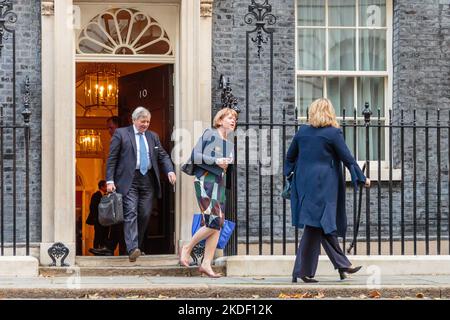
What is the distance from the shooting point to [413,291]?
10352 millimetres

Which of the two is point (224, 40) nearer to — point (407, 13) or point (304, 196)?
point (407, 13)

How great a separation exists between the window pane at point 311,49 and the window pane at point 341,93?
256mm

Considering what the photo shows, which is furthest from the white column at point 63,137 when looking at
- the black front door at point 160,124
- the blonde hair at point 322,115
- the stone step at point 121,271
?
the blonde hair at point 322,115

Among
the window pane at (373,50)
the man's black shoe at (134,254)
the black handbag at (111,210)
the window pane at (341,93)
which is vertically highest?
the window pane at (373,50)

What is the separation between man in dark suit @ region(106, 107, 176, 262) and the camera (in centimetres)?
1207

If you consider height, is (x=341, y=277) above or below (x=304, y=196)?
below

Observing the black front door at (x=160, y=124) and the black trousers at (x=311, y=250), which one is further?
the black front door at (x=160, y=124)

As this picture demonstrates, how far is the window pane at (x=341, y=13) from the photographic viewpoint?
13.8 meters

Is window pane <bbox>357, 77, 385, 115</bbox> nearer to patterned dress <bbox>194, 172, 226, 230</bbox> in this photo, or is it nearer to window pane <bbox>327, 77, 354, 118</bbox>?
window pane <bbox>327, 77, 354, 118</bbox>

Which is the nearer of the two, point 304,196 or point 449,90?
point 304,196

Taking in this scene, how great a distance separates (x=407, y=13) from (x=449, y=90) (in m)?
1.10

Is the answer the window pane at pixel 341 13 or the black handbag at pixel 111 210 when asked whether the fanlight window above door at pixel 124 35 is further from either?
the black handbag at pixel 111 210

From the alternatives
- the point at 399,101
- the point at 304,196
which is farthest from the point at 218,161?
the point at 399,101

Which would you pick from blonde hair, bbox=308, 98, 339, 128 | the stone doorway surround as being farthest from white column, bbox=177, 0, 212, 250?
blonde hair, bbox=308, 98, 339, 128
